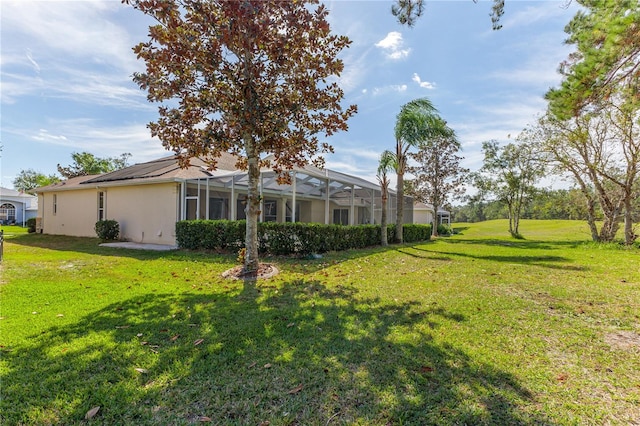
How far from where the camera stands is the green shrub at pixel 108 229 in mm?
13672

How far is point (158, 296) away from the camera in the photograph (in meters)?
5.10

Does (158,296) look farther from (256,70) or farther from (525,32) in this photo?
(525,32)

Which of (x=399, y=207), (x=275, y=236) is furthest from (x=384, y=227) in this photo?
(x=275, y=236)

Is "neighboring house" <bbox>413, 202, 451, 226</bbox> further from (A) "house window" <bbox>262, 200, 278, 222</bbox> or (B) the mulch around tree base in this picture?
(B) the mulch around tree base

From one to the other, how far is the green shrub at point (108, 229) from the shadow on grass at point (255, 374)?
11602 millimetres

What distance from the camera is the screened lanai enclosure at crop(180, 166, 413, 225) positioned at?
40.1 ft

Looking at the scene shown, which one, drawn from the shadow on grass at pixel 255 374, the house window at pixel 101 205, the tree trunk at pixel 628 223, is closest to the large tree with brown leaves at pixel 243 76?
the shadow on grass at pixel 255 374

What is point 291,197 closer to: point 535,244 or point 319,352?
point 535,244

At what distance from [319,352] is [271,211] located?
15.1 metres

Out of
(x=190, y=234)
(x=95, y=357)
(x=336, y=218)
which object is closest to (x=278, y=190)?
(x=190, y=234)

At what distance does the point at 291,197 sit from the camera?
685 inches

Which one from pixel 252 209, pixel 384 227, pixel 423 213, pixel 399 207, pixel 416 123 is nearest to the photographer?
pixel 252 209

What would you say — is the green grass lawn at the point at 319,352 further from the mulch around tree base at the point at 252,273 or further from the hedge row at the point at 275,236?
the hedge row at the point at 275,236

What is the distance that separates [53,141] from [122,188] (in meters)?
8.18
